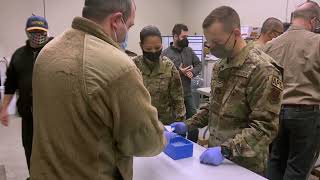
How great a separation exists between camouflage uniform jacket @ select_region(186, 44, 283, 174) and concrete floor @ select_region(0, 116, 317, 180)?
209 centimetres

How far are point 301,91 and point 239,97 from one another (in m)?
1.01

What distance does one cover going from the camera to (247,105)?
1.62 m

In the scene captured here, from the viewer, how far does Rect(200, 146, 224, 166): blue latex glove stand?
1562 mm

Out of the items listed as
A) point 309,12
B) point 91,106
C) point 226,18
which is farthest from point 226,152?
point 309,12

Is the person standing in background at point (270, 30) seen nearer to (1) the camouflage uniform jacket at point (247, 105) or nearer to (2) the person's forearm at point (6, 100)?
(1) the camouflage uniform jacket at point (247, 105)

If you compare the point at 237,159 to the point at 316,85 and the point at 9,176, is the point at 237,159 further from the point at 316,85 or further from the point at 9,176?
the point at 9,176

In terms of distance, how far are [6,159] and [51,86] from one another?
10.4 feet

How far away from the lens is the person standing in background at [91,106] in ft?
3.19

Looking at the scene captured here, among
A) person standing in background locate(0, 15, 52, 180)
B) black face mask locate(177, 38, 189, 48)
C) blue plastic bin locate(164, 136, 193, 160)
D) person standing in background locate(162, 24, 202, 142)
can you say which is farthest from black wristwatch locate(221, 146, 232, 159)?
black face mask locate(177, 38, 189, 48)

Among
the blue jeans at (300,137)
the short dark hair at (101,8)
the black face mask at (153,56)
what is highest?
the short dark hair at (101,8)

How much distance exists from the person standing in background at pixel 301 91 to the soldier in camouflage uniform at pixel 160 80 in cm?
81

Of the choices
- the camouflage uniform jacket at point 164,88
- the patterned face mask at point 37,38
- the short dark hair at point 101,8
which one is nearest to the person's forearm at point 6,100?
the patterned face mask at point 37,38

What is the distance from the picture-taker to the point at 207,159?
1580 mm

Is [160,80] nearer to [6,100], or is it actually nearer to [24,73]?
[24,73]
